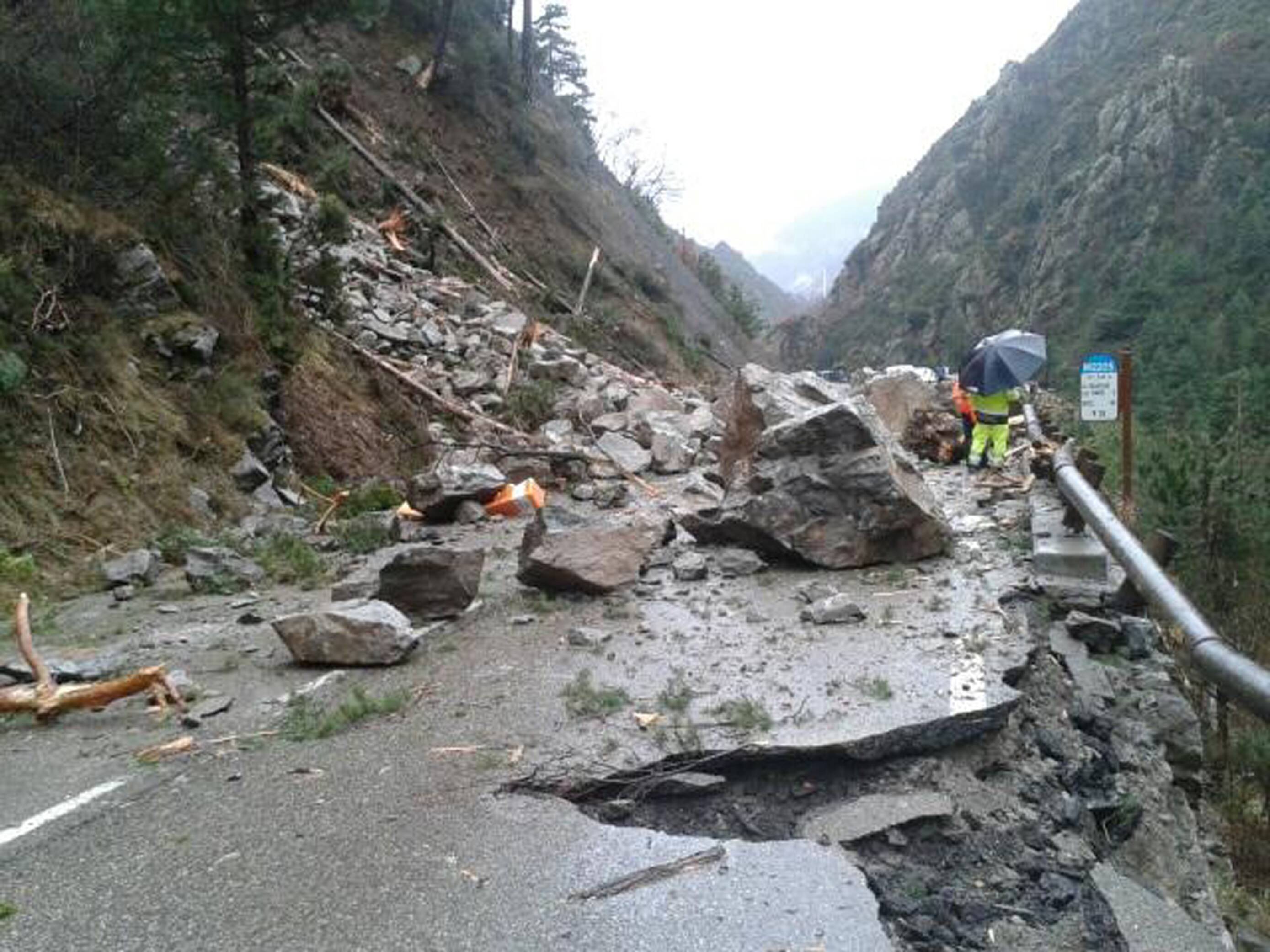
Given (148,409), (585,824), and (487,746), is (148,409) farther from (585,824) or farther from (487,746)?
(585,824)

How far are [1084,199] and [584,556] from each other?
281 feet

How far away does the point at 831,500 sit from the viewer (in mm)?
6926

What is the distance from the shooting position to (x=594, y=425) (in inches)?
551

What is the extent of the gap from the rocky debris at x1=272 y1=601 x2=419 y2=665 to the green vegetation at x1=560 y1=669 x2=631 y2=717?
1.06m

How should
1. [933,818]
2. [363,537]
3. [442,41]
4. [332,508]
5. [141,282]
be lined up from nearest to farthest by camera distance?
[933,818]
[363,537]
[332,508]
[141,282]
[442,41]

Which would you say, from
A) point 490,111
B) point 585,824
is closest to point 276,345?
point 585,824

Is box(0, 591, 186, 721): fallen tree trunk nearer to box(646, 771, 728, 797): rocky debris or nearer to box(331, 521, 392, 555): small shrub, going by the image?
box(646, 771, 728, 797): rocky debris

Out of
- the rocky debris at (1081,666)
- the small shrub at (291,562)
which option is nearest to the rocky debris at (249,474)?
the small shrub at (291,562)

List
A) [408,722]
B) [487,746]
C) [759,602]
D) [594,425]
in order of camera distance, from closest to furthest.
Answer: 1. [487,746]
2. [408,722]
3. [759,602]
4. [594,425]

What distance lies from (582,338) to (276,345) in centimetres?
1103

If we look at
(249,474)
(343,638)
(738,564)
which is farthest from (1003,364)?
(343,638)

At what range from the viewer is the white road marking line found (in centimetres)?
342

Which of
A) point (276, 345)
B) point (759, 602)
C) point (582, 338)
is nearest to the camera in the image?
point (759, 602)

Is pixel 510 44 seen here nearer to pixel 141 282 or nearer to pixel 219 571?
pixel 141 282
